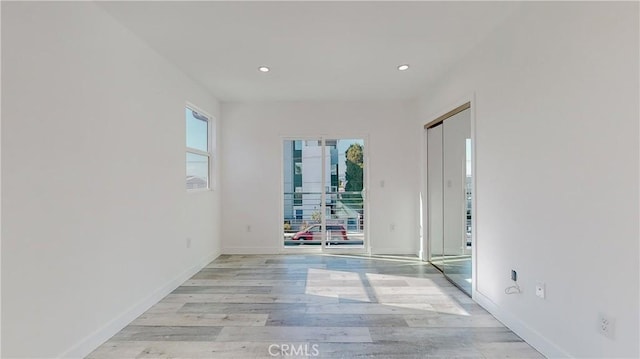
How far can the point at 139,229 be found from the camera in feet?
8.53

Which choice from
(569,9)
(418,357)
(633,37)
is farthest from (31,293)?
(569,9)

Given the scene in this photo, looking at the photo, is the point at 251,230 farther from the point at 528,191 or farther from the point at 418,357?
the point at 528,191

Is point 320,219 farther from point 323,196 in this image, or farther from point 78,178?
point 78,178

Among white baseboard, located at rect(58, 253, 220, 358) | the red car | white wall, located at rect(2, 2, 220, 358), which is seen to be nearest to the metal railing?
the red car

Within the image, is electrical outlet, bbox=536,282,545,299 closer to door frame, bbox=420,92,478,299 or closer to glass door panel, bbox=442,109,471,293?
door frame, bbox=420,92,478,299

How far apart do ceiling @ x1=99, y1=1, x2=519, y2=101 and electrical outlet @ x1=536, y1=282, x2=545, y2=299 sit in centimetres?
192

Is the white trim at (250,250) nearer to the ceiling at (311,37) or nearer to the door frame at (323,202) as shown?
the door frame at (323,202)

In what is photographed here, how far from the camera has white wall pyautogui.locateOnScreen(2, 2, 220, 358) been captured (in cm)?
156

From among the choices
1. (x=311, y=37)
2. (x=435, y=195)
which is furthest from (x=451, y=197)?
(x=311, y=37)

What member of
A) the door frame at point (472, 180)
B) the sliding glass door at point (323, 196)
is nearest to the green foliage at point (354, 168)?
the sliding glass door at point (323, 196)

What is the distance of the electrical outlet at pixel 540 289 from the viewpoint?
1959 millimetres

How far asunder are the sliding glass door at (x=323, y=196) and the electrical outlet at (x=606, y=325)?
3.35 metres

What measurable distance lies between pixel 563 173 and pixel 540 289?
79 centimetres

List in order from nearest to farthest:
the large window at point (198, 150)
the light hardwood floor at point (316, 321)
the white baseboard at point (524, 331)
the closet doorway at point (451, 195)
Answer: the white baseboard at point (524, 331) < the light hardwood floor at point (316, 321) < the closet doorway at point (451, 195) < the large window at point (198, 150)
